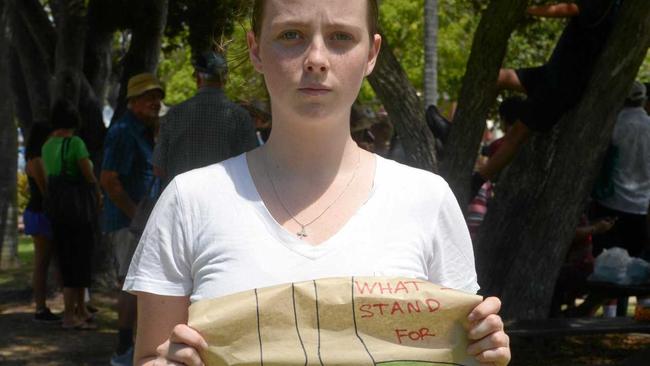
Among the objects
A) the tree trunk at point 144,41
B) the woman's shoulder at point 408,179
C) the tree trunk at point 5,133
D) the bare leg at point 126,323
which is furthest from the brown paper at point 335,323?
the tree trunk at point 144,41

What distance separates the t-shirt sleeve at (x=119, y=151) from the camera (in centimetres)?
802

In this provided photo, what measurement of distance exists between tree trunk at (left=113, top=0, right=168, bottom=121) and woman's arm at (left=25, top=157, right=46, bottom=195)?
97cm

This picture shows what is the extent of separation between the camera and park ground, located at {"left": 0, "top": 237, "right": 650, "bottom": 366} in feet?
28.1

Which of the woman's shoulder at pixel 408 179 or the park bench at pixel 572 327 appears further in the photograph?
the park bench at pixel 572 327

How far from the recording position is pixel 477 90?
25.3ft

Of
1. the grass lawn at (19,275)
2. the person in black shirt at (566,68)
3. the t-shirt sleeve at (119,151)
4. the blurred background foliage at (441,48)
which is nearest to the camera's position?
the person in black shirt at (566,68)

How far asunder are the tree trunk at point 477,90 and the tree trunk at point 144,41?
4.25 m

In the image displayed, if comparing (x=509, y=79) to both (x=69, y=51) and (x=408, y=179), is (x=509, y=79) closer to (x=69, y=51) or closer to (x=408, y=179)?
(x=69, y=51)

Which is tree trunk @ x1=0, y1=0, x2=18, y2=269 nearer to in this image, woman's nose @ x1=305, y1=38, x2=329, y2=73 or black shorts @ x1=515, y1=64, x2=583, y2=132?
black shorts @ x1=515, y1=64, x2=583, y2=132

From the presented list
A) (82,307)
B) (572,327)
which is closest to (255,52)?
(572,327)

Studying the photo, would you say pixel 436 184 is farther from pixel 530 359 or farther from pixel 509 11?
pixel 530 359

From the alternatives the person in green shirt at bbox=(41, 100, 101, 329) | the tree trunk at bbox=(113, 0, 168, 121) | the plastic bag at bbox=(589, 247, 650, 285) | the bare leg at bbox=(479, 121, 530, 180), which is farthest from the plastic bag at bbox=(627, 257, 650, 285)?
the tree trunk at bbox=(113, 0, 168, 121)

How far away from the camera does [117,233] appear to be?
8148 millimetres

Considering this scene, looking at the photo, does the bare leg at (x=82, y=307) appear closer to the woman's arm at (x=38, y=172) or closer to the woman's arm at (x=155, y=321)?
the woman's arm at (x=38, y=172)
